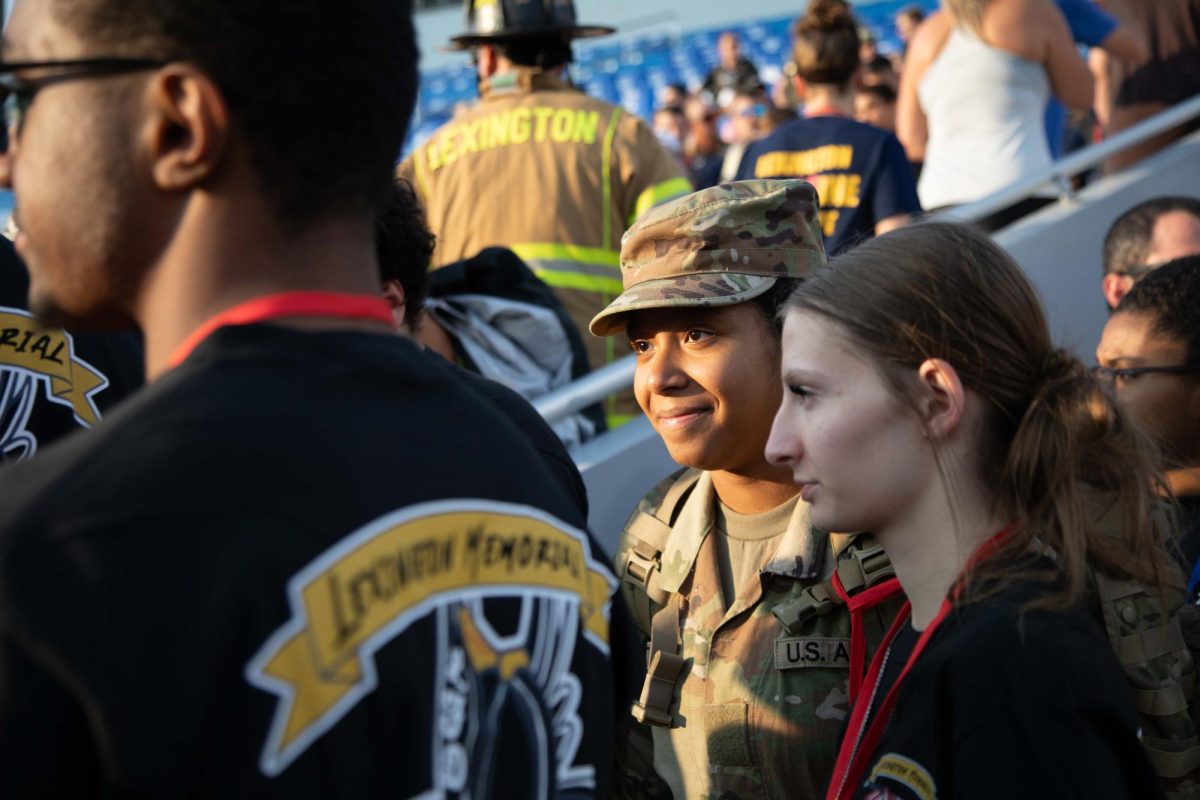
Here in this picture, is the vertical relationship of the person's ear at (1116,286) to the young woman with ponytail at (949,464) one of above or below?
below

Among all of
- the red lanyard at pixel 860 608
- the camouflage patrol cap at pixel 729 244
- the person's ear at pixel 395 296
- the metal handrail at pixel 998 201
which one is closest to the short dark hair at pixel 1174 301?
the metal handrail at pixel 998 201

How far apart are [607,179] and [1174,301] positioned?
185 cm

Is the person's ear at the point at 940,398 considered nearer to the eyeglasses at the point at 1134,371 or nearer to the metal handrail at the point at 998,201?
the eyeglasses at the point at 1134,371

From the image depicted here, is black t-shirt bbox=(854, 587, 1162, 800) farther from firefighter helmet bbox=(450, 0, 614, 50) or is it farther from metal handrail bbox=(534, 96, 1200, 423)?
firefighter helmet bbox=(450, 0, 614, 50)

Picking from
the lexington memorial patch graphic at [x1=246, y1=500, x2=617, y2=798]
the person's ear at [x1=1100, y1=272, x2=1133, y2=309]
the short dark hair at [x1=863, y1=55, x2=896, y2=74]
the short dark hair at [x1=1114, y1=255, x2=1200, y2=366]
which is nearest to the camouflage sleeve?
the person's ear at [x1=1100, y1=272, x2=1133, y2=309]

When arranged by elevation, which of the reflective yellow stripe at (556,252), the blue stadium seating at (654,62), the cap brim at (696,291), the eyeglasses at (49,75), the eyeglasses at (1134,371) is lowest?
the blue stadium seating at (654,62)

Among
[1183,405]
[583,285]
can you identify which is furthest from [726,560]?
[583,285]

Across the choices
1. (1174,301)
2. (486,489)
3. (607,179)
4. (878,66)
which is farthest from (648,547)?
(878,66)

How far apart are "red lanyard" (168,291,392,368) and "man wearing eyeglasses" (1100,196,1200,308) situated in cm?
350

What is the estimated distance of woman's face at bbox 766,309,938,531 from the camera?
1998mm

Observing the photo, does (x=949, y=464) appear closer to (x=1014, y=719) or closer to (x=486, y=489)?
(x=1014, y=719)

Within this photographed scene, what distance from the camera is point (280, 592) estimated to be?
3.40 ft

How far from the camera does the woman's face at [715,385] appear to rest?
8.43ft

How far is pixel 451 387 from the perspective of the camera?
1263 millimetres
